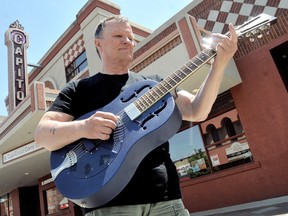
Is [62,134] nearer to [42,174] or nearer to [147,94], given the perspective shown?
[147,94]

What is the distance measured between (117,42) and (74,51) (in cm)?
1115

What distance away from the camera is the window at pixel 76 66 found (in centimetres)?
1190

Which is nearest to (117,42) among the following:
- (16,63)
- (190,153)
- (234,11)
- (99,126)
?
(99,126)

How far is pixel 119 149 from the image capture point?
1579mm

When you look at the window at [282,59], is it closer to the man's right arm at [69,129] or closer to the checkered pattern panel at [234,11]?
the checkered pattern panel at [234,11]

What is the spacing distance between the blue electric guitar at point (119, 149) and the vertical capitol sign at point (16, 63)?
442 inches

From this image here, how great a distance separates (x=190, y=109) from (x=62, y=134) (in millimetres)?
822

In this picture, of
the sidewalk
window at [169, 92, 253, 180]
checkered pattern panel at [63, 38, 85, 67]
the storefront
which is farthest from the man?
checkered pattern panel at [63, 38, 85, 67]

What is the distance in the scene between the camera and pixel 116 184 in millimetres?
1456

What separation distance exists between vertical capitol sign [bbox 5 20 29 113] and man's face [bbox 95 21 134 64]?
1105 cm

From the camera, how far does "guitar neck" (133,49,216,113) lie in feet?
5.69

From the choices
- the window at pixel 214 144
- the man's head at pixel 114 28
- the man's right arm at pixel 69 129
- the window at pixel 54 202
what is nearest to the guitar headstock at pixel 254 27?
the man's head at pixel 114 28

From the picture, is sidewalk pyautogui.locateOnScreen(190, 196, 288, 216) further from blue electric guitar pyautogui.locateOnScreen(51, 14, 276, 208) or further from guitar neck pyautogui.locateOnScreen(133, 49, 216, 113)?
blue electric guitar pyautogui.locateOnScreen(51, 14, 276, 208)

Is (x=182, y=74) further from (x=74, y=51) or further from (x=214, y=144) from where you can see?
(x=74, y=51)
